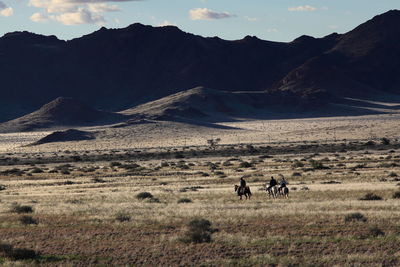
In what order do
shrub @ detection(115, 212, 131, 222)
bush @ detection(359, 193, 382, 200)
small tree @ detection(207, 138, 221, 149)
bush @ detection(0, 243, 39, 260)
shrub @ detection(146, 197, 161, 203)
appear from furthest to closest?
small tree @ detection(207, 138, 221, 149) < shrub @ detection(146, 197, 161, 203) < bush @ detection(359, 193, 382, 200) < shrub @ detection(115, 212, 131, 222) < bush @ detection(0, 243, 39, 260)

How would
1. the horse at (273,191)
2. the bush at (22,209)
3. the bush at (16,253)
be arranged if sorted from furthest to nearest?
the horse at (273,191) < the bush at (22,209) < the bush at (16,253)

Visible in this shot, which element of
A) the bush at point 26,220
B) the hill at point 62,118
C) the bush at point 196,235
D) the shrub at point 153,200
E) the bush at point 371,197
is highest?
the hill at point 62,118

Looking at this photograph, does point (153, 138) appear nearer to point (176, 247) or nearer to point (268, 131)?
point (268, 131)

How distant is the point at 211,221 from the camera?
2506cm

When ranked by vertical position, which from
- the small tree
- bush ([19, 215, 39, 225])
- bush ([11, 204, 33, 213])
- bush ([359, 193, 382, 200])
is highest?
bush ([19, 215, 39, 225])

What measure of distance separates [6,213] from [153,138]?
369 feet

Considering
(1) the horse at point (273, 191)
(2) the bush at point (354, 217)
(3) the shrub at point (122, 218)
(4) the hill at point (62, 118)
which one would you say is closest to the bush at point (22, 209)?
(3) the shrub at point (122, 218)

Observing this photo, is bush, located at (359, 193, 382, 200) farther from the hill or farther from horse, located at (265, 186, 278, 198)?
the hill

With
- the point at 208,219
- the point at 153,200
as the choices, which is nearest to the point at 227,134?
the point at 153,200

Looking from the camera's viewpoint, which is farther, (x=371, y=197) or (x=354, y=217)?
(x=371, y=197)

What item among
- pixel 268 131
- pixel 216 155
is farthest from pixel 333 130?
pixel 216 155

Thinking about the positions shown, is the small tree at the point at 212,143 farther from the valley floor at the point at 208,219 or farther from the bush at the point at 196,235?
the bush at the point at 196,235

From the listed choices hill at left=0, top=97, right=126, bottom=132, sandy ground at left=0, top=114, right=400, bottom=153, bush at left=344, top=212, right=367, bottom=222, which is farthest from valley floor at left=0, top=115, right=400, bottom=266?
hill at left=0, top=97, right=126, bottom=132

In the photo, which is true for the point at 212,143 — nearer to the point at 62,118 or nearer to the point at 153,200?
the point at 153,200
